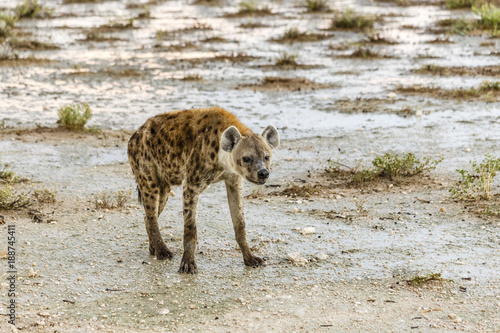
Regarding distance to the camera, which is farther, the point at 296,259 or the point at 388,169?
the point at 388,169

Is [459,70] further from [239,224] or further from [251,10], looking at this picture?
[251,10]

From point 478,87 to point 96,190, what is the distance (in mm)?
7868

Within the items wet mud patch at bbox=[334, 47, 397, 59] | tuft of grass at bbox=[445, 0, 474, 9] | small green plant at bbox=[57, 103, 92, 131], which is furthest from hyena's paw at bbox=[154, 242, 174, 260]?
tuft of grass at bbox=[445, 0, 474, 9]

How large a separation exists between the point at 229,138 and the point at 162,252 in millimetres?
1268

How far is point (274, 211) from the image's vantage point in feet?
22.2

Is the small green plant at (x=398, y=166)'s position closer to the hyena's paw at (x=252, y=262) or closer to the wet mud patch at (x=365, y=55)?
the hyena's paw at (x=252, y=262)

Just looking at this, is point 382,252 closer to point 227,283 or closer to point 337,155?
point 227,283

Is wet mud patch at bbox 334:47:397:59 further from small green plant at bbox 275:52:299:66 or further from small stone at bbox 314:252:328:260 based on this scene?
small stone at bbox 314:252:328:260

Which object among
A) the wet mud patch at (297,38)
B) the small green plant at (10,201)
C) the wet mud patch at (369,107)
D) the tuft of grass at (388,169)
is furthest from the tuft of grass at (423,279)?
the wet mud patch at (297,38)

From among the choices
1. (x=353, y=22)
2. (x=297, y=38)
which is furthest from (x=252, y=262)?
(x=353, y=22)

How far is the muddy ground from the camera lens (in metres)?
4.64

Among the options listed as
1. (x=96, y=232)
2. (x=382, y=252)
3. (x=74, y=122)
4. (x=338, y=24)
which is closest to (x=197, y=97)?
(x=74, y=122)

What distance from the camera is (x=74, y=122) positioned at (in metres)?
9.91

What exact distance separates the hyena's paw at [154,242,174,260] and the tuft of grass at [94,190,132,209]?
128 cm
